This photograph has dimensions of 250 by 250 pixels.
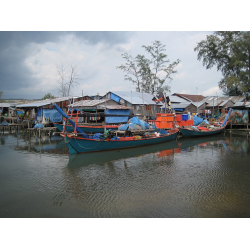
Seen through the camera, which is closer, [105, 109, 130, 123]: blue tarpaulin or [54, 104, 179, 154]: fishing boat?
[54, 104, 179, 154]: fishing boat

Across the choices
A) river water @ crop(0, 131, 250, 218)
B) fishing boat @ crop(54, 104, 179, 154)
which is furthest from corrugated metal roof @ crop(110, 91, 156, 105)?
river water @ crop(0, 131, 250, 218)

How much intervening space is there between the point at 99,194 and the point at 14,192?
320 cm

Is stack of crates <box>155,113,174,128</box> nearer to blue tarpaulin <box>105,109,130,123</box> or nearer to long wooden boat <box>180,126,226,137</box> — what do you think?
long wooden boat <box>180,126,226,137</box>

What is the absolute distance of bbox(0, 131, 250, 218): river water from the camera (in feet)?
21.1

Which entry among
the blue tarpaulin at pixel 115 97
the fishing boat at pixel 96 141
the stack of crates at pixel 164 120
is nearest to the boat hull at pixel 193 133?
the stack of crates at pixel 164 120

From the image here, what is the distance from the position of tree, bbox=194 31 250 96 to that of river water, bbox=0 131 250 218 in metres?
22.4

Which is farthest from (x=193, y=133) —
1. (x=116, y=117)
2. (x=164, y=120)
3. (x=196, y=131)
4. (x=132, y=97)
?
(x=132, y=97)

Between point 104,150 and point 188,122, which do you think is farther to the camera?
point 188,122

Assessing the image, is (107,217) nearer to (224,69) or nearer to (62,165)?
(62,165)

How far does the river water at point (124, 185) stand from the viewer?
645 centimetres

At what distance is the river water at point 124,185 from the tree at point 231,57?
2241 centimetres

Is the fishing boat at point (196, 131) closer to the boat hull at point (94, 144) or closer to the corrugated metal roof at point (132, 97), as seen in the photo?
the boat hull at point (94, 144)
